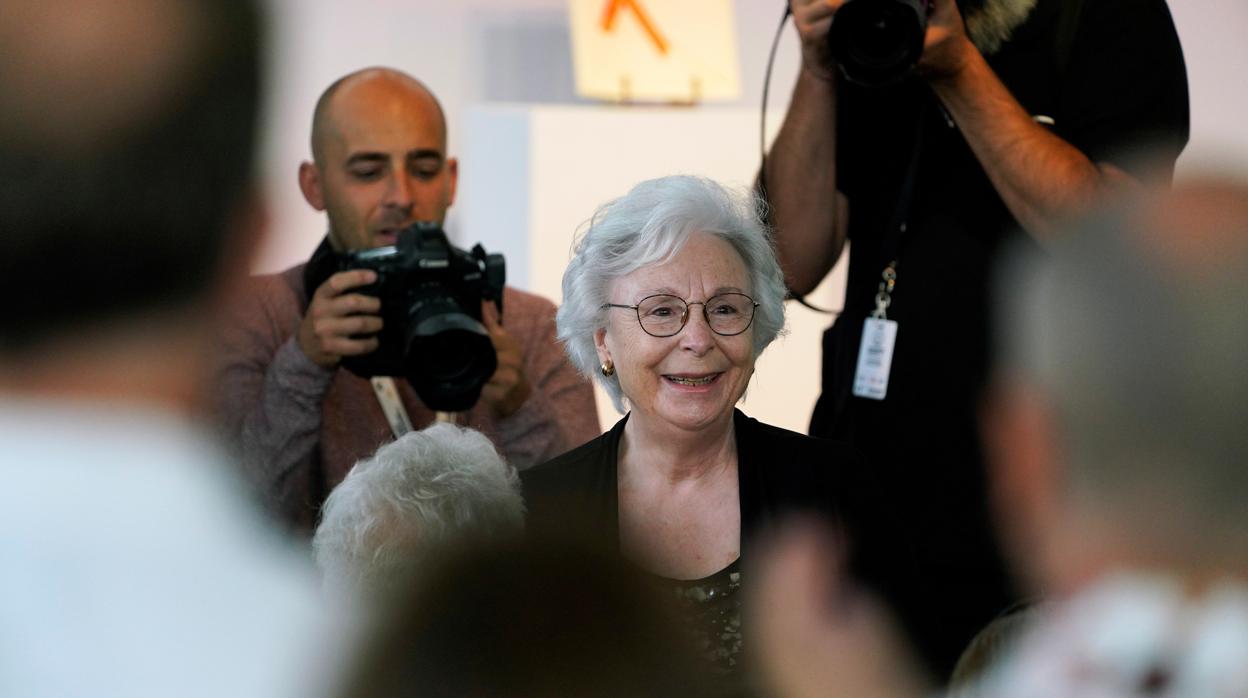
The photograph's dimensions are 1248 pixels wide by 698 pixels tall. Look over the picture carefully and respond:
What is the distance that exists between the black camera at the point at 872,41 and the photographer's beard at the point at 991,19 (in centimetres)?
12

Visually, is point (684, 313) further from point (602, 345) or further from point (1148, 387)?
point (1148, 387)

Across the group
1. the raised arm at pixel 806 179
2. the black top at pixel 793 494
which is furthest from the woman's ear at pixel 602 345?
the raised arm at pixel 806 179

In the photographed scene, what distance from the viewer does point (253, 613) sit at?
0.66m

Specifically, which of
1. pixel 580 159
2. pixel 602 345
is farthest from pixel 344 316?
pixel 580 159

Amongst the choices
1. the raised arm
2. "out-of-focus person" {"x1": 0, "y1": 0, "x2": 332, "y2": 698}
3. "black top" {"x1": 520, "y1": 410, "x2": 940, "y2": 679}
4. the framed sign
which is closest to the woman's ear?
"black top" {"x1": 520, "y1": 410, "x2": 940, "y2": 679}

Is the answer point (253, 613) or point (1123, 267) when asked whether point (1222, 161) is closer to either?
point (1123, 267)

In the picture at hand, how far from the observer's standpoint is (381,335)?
7.26ft

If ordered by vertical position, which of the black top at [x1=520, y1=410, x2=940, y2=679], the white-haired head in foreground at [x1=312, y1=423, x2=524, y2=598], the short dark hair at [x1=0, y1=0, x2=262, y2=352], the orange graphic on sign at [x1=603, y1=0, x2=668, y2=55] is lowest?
the black top at [x1=520, y1=410, x2=940, y2=679]

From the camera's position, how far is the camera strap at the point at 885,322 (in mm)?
2221

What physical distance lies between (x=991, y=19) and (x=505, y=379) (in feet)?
2.94

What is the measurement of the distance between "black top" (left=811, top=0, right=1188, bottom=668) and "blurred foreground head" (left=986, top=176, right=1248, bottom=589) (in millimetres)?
1437

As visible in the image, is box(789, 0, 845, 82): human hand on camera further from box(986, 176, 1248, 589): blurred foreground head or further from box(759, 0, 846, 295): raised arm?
box(986, 176, 1248, 589): blurred foreground head

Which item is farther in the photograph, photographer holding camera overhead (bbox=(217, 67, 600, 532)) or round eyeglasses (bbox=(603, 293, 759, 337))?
photographer holding camera overhead (bbox=(217, 67, 600, 532))

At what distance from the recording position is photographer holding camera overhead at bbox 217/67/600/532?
7.08 feet
